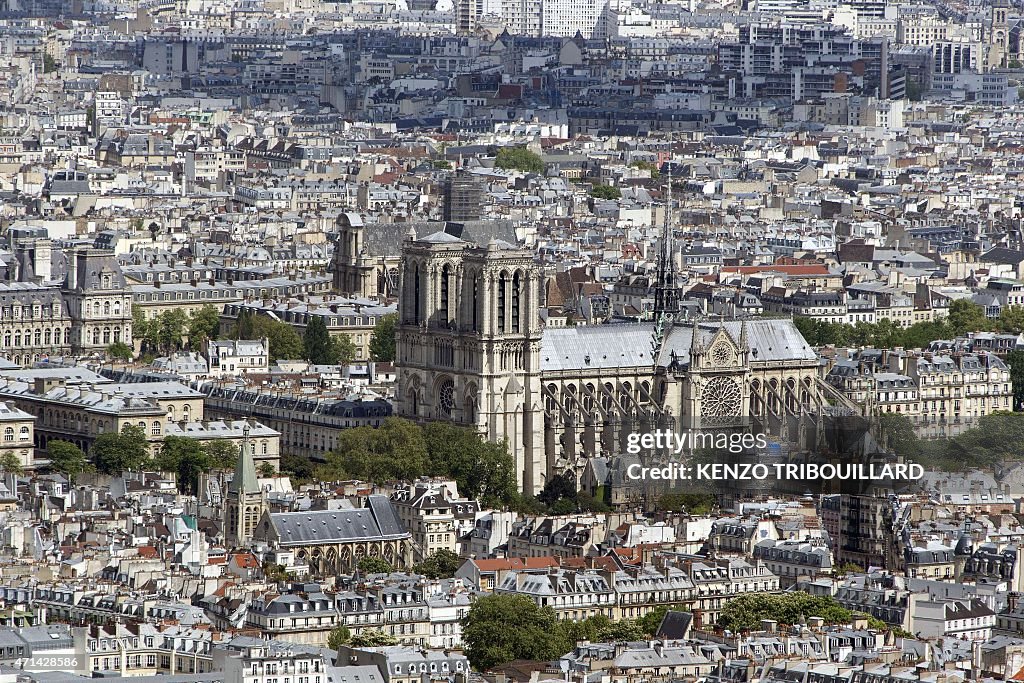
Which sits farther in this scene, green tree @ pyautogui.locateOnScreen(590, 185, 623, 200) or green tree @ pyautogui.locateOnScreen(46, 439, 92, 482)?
green tree @ pyautogui.locateOnScreen(590, 185, 623, 200)

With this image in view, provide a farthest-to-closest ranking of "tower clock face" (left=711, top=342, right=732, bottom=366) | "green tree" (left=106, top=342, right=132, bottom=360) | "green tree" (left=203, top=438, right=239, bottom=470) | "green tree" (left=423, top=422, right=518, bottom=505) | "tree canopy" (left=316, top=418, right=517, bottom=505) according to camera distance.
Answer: "green tree" (left=106, top=342, right=132, bottom=360) < "tower clock face" (left=711, top=342, right=732, bottom=366) < "green tree" (left=203, top=438, right=239, bottom=470) < "green tree" (left=423, top=422, right=518, bottom=505) < "tree canopy" (left=316, top=418, right=517, bottom=505)

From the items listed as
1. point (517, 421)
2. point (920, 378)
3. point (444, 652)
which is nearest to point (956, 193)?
point (920, 378)

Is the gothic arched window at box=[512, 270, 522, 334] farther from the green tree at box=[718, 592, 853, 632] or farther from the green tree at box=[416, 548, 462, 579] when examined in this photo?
the green tree at box=[718, 592, 853, 632]

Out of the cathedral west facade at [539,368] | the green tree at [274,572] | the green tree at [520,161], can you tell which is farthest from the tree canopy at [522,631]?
the green tree at [520,161]

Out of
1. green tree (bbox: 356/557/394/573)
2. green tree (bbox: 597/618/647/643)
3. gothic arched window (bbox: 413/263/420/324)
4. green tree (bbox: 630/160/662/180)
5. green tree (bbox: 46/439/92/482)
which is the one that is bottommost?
green tree (bbox: 630/160/662/180)

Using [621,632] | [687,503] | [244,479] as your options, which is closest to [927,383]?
[687,503]

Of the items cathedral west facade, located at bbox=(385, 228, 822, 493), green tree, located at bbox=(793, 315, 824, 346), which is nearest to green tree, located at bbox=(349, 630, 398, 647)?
cathedral west facade, located at bbox=(385, 228, 822, 493)

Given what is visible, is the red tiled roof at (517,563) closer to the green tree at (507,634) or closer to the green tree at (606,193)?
the green tree at (507,634)
